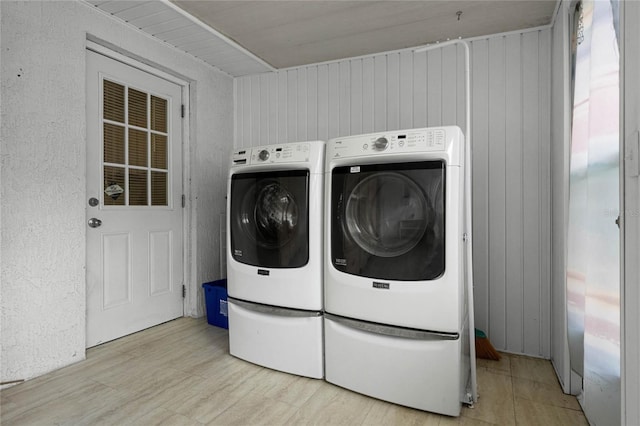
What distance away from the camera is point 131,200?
2.68 meters

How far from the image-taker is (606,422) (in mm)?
1433

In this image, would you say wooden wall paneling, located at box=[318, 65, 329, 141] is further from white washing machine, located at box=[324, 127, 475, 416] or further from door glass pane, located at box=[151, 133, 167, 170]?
door glass pane, located at box=[151, 133, 167, 170]

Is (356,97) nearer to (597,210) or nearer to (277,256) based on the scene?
(277,256)

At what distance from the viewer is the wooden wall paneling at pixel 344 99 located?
2.99 meters

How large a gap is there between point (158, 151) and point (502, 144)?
2.60m

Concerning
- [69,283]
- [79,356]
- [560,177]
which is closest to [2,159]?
[69,283]

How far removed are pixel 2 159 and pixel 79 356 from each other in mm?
1232

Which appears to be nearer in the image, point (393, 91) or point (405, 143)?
point (405, 143)

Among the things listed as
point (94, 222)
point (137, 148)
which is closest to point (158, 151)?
point (137, 148)

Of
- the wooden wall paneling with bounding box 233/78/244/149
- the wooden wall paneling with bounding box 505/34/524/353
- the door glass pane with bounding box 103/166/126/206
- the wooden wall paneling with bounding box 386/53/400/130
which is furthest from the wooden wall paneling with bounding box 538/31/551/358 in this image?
the door glass pane with bounding box 103/166/126/206

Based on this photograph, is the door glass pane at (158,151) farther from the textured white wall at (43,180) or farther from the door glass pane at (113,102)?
the textured white wall at (43,180)

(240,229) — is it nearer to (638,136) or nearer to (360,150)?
(360,150)

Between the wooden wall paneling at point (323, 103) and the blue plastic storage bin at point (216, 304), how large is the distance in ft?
4.99

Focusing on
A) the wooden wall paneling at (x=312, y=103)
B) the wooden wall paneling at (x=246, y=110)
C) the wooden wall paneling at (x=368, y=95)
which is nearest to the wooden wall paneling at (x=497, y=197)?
the wooden wall paneling at (x=368, y=95)
